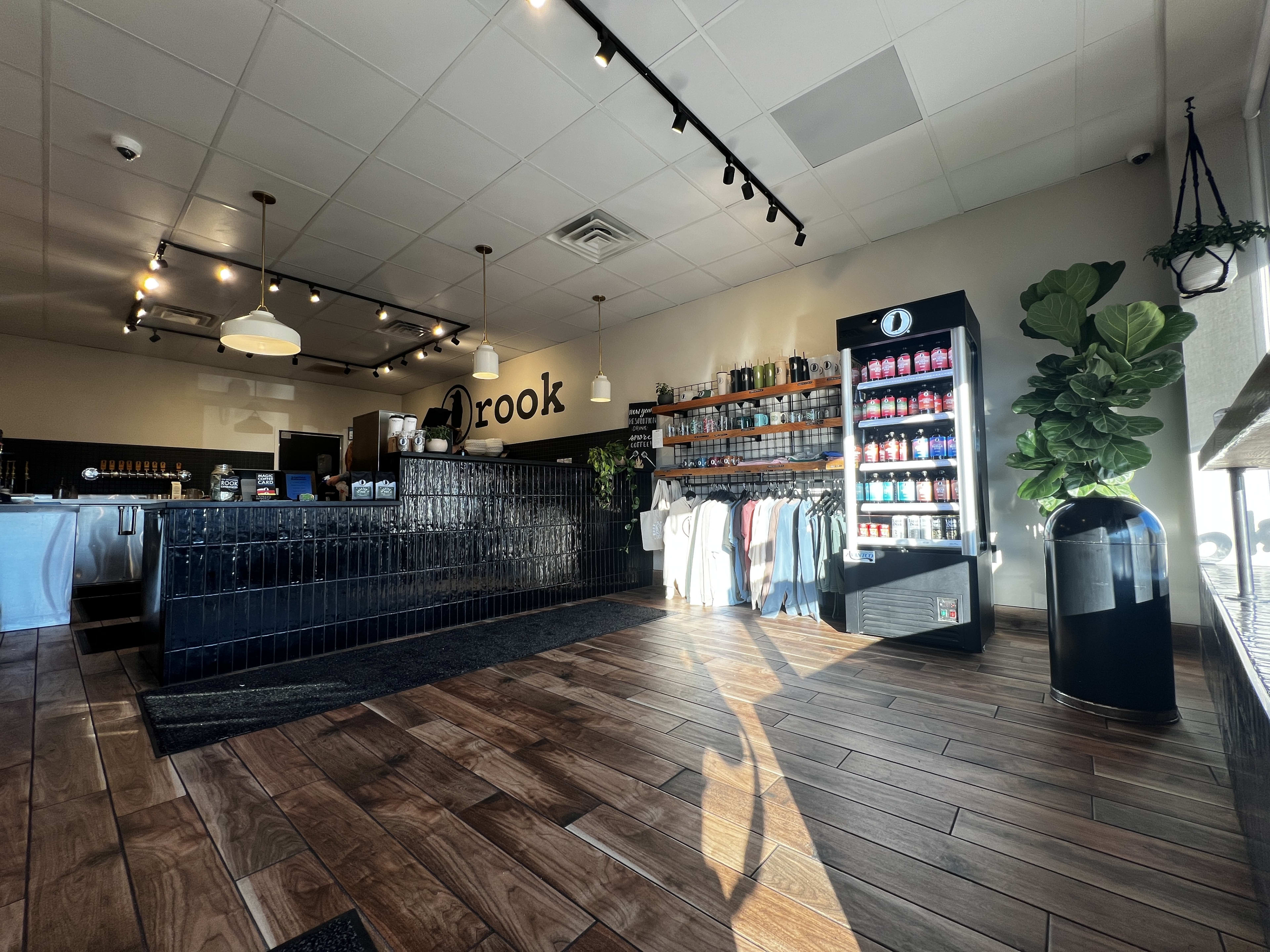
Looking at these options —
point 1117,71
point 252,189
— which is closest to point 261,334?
point 252,189

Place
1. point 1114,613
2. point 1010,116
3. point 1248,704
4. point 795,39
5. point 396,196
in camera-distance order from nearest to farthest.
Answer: point 1248,704, point 1114,613, point 795,39, point 1010,116, point 396,196

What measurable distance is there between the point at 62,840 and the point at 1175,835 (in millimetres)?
3212

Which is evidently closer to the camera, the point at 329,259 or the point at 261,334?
the point at 261,334

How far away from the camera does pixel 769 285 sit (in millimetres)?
5340

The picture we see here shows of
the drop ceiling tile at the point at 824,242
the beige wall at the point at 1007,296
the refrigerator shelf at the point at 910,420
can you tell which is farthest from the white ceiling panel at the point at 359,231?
the refrigerator shelf at the point at 910,420

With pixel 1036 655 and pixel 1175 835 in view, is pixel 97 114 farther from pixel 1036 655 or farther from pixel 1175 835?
pixel 1036 655

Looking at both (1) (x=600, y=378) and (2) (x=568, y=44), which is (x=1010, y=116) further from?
(1) (x=600, y=378)

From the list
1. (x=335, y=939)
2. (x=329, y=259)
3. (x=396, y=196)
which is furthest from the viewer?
(x=329, y=259)

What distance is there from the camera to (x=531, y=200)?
4.04 meters

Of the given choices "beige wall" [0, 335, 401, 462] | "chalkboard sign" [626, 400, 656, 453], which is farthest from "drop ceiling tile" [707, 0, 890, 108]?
"beige wall" [0, 335, 401, 462]

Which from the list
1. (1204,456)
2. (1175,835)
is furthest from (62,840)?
(1204,456)

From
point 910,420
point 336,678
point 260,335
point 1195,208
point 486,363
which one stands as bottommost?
point 336,678

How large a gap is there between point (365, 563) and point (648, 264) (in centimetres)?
369

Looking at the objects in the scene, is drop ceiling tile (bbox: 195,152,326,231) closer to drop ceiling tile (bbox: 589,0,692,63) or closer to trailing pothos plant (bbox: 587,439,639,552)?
drop ceiling tile (bbox: 589,0,692,63)
